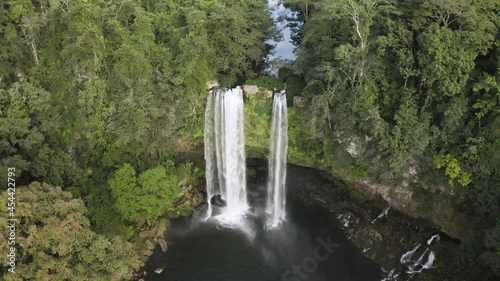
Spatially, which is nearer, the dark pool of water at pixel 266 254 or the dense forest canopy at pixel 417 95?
the dense forest canopy at pixel 417 95

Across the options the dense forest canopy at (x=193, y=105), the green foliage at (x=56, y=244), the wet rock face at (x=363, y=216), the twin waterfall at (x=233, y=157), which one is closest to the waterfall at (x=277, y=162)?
the twin waterfall at (x=233, y=157)

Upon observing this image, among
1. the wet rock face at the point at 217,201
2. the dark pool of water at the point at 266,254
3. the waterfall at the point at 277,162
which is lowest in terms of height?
the dark pool of water at the point at 266,254

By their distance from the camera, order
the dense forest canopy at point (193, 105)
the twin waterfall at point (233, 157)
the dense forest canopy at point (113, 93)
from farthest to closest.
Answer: the twin waterfall at point (233, 157)
the dense forest canopy at point (113, 93)
the dense forest canopy at point (193, 105)

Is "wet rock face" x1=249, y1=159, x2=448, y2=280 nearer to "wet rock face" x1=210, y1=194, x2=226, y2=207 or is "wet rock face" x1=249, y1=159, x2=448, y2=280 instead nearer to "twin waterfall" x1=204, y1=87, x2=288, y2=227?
"twin waterfall" x1=204, y1=87, x2=288, y2=227

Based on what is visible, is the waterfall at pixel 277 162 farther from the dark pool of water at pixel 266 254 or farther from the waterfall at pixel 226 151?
the waterfall at pixel 226 151

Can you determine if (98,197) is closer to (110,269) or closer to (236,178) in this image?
(110,269)

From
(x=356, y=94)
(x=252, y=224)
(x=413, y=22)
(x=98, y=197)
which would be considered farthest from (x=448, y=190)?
(x=98, y=197)

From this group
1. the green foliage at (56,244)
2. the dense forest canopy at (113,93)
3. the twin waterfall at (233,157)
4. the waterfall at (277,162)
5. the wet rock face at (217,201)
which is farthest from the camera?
the wet rock face at (217,201)

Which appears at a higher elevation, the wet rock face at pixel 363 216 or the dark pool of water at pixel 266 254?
the wet rock face at pixel 363 216

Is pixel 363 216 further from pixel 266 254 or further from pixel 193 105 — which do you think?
pixel 193 105
